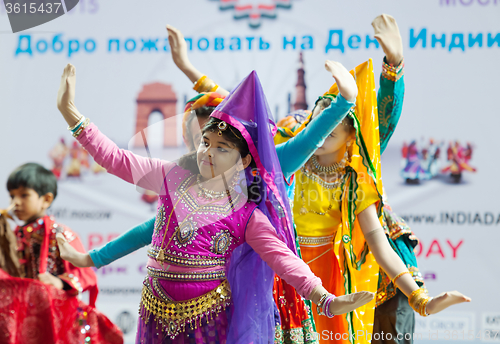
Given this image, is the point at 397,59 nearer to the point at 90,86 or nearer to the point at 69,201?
the point at 90,86

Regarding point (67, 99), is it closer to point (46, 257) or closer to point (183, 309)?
point (183, 309)

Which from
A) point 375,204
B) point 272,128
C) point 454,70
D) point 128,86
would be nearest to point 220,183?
point 272,128

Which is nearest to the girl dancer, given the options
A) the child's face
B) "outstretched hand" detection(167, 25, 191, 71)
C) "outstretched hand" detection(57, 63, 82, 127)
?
"outstretched hand" detection(57, 63, 82, 127)

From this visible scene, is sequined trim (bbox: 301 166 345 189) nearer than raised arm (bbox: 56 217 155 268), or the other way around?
raised arm (bbox: 56 217 155 268)

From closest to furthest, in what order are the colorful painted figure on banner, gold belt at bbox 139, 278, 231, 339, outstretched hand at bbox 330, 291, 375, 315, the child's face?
outstretched hand at bbox 330, 291, 375, 315, gold belt at bbox 139, 278, 231, 339, the child's face, the colorful painted figure on banner

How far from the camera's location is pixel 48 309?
2.11m

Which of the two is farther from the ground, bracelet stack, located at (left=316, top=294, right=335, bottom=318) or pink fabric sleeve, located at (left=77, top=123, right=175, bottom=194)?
pink fabric sleeve, located at (left=77, top=123, right=175, bottom=194)

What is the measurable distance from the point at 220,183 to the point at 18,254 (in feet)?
4.20

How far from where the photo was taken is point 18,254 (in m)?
2.19

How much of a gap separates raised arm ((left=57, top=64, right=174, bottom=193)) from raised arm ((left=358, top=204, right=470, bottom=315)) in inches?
32.6

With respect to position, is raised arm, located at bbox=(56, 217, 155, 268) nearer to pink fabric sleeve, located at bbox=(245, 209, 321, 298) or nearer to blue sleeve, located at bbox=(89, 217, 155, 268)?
blue sleeve, located at bbox=(89, 217, 155, 268)

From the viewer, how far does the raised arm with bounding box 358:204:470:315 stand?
141 centimetres

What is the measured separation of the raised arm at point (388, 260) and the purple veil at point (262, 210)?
0.45 metres

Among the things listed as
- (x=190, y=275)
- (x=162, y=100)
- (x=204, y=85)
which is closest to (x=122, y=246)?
(x=190, y=275)
